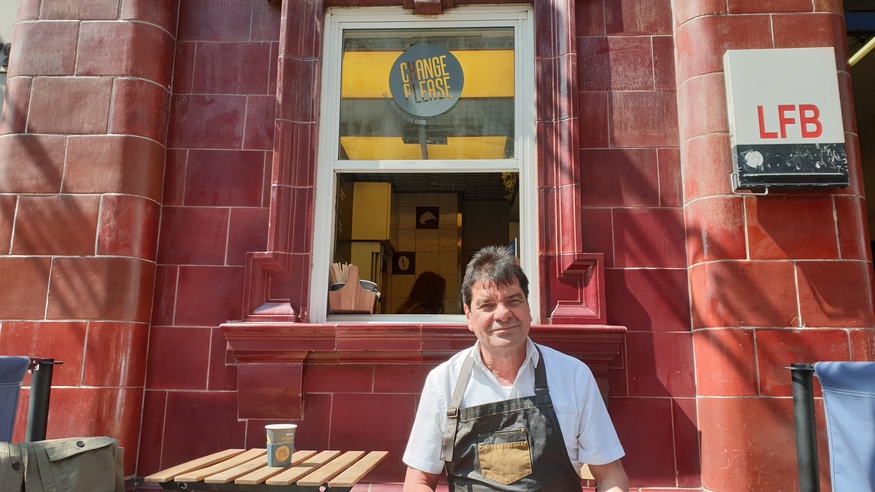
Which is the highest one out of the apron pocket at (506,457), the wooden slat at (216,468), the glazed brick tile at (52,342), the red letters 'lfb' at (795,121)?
the red letters 'lfb' at (795,121)

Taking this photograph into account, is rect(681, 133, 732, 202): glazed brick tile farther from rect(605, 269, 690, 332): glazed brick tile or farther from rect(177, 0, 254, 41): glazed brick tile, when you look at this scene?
rect(177, 0, 254, 41): glazed brick tile

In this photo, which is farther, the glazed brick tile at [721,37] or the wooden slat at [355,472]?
the glazed brick tile at [721,37]

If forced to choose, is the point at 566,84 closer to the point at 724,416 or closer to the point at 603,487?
the point at 724,416

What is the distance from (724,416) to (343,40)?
10.8ft

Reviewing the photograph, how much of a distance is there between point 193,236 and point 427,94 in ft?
5.77

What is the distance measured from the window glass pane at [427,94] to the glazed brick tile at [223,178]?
588 millimetres

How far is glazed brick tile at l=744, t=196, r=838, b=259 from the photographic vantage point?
3537mm

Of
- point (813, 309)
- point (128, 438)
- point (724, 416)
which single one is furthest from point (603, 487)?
point (128, 438)

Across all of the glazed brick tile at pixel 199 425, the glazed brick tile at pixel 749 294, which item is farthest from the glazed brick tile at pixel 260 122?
the glazed brick tile at pixel 749 294

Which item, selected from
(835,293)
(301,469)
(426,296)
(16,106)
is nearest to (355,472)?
(301,469)

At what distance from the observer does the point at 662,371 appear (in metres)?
3.66

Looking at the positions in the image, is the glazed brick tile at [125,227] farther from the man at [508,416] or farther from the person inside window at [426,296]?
the man at [508,416]

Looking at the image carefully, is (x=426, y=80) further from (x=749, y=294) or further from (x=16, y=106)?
(x=16, y=106)

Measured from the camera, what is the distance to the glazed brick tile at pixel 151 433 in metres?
3.68
